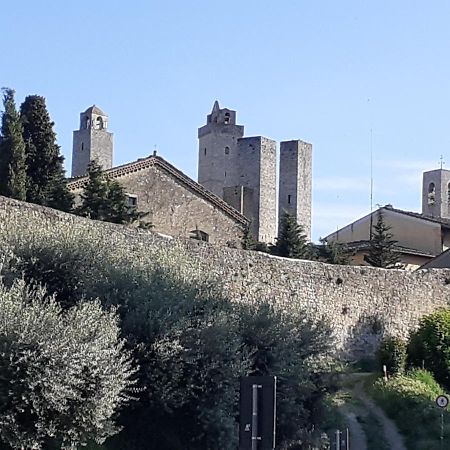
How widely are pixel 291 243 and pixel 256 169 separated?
3209 cm

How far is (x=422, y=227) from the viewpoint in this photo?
54.5 m

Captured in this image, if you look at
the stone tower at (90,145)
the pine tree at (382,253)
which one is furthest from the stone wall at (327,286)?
the stone tower at (90,145)

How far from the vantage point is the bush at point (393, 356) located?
30.0 m

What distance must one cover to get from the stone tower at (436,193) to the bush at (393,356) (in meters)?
46.2

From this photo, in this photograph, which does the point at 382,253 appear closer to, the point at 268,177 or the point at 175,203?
the point at 175,203

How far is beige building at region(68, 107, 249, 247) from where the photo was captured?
49062mm

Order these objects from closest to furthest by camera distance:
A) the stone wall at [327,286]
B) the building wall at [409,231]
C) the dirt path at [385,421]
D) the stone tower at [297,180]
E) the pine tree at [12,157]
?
the dirt path at [385,421] < the stone wall at [327,286] < the pine tree at [12,157] < the building wall at [409,231] < the stone tower at [297,180]

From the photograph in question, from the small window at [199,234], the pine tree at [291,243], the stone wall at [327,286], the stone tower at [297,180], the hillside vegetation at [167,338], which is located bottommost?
the hillside vegetation at [167,338]

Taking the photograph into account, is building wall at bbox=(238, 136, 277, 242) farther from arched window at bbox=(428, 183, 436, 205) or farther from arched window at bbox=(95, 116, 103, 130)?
arched window at bbox=(95, 116, 103, 130)

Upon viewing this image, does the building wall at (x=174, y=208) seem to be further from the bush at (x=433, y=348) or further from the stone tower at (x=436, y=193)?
the stone tower at (x=436, y=193)

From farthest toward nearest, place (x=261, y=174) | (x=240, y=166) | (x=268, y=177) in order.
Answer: (x=240, y=166), (x=268, y=177), (x=261, y=174)

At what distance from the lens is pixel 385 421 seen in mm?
26578

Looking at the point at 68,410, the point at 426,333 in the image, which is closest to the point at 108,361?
the point at 68,410

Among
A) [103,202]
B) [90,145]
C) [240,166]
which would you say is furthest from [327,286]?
[90,145]
